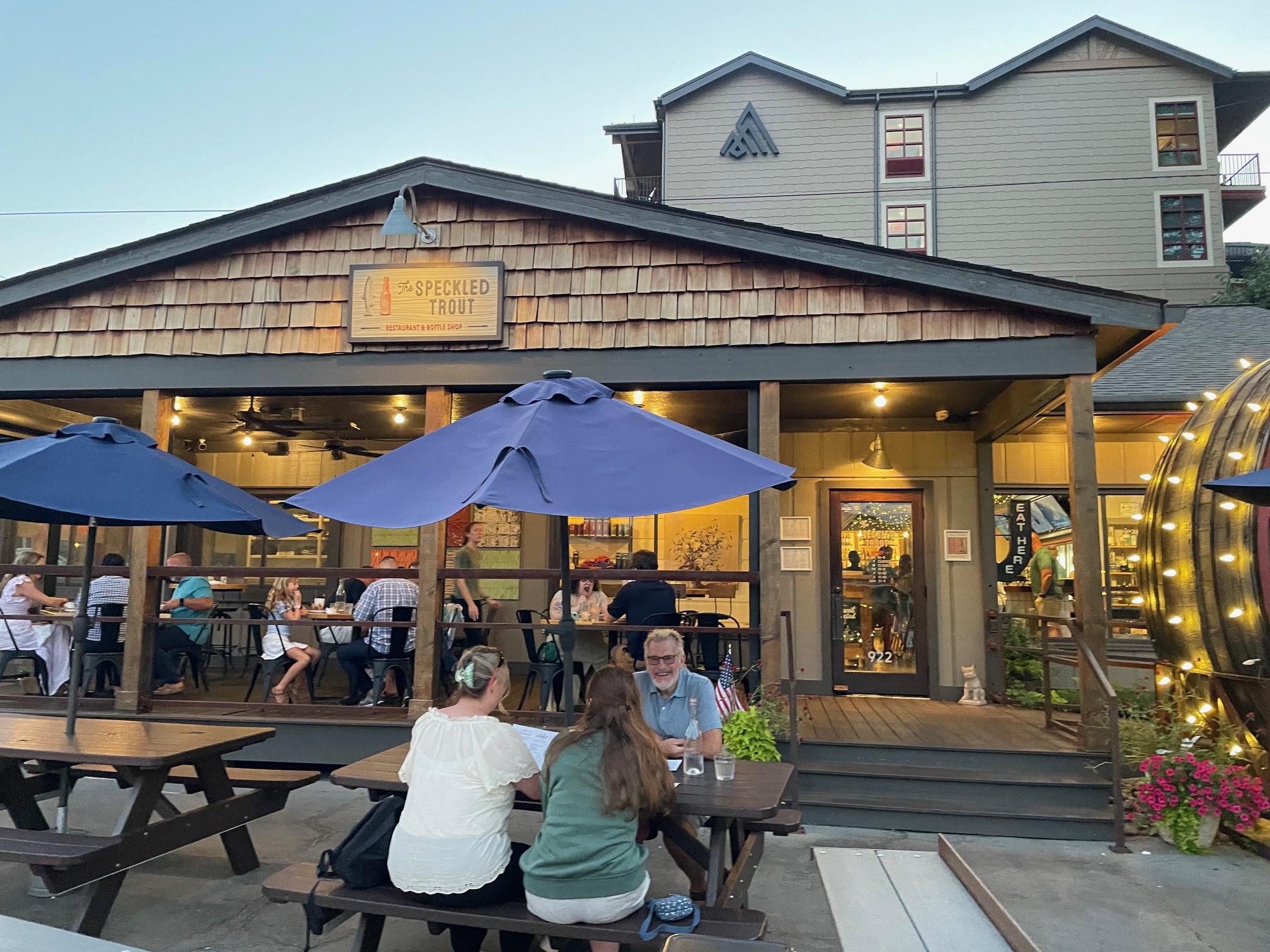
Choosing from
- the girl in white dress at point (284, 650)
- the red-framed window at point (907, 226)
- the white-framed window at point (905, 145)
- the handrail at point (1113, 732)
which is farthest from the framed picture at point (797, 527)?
the white-framed window at point (905, 145)

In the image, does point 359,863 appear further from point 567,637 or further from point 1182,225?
point 1182,225

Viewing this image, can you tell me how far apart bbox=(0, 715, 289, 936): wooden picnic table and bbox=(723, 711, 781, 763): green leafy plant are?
261 centimetres

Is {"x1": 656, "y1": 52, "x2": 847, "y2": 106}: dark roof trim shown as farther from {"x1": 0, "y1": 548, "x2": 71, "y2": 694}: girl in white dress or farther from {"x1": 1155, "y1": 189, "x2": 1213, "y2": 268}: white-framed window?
{"x1": 0, "y1": 548, "x2": 71, "y2": 694}: girl in white dress

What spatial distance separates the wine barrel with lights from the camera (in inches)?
216

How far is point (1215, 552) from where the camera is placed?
5793 millimetres

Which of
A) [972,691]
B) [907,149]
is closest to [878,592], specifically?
[972,691]

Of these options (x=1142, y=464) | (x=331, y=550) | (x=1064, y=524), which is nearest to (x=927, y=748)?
(x=1064, y=524)

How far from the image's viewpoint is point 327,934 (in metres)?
3.70

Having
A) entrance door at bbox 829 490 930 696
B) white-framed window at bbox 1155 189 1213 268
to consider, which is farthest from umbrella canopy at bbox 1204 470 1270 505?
white-framed window at bbox 1155 189 1213 268

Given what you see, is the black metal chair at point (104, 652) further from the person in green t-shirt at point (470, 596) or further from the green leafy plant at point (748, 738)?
the green leafy plant at point (748, 738)

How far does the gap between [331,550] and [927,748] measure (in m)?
6.96

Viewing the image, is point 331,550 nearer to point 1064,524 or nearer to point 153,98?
point 1064,524

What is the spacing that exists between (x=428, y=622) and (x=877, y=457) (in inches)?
177

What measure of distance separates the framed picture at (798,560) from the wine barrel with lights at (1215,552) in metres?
2.87
